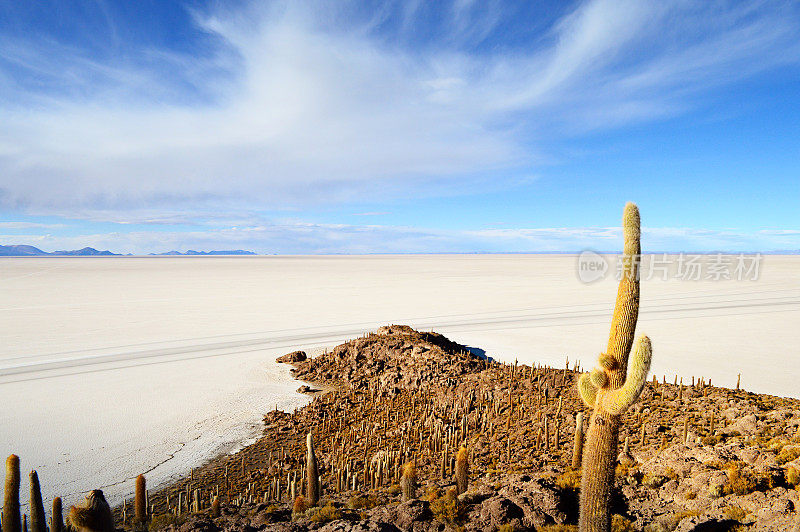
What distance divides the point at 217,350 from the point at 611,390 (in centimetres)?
1605

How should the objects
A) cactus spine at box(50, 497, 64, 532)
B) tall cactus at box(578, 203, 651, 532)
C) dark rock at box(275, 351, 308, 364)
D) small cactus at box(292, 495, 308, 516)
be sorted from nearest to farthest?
tall cactus at box(578, 203, 651, 532)
cactus spine at box(50, 497, 64, 532)
small cactus at box(292, 495, 308, 516)
dark rock at box(275, 351, 308, 364)

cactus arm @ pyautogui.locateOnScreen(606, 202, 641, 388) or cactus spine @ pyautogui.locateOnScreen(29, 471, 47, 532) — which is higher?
cactus arm @ pyautogui.locateOnScreen(606, 202, 641, 388)

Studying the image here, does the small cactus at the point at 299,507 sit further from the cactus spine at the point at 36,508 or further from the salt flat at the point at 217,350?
the salt flat at the point at 217,350

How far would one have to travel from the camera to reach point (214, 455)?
8.88 meters

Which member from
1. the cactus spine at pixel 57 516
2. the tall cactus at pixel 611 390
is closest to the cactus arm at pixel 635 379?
the tall cactus at pixel 611 390

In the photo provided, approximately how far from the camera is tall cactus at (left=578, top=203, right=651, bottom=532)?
407 cm

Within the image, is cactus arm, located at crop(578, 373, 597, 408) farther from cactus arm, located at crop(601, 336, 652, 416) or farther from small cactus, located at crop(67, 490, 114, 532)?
small cactus, located at crop(67, 490, 114, 532)

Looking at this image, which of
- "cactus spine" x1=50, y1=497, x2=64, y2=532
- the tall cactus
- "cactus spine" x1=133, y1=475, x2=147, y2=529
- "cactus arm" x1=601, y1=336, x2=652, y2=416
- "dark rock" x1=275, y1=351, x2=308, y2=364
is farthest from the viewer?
"dark rock" x1=275, y1=351, x2=308, y2=364

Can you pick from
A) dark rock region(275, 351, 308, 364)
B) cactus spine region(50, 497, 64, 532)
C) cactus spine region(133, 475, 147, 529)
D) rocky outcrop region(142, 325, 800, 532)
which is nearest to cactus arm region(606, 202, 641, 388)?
rocky outcrop region(142, 325, 800, 532)

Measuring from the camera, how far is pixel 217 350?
17.5 meters

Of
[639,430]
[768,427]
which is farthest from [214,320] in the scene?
[768,427]

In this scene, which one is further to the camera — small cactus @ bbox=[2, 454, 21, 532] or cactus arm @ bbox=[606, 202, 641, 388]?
small cactus @ bbox=[2, 454, 21, 532]

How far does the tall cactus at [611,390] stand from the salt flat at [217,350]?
7009mm

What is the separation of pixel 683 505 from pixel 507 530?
2157mm
